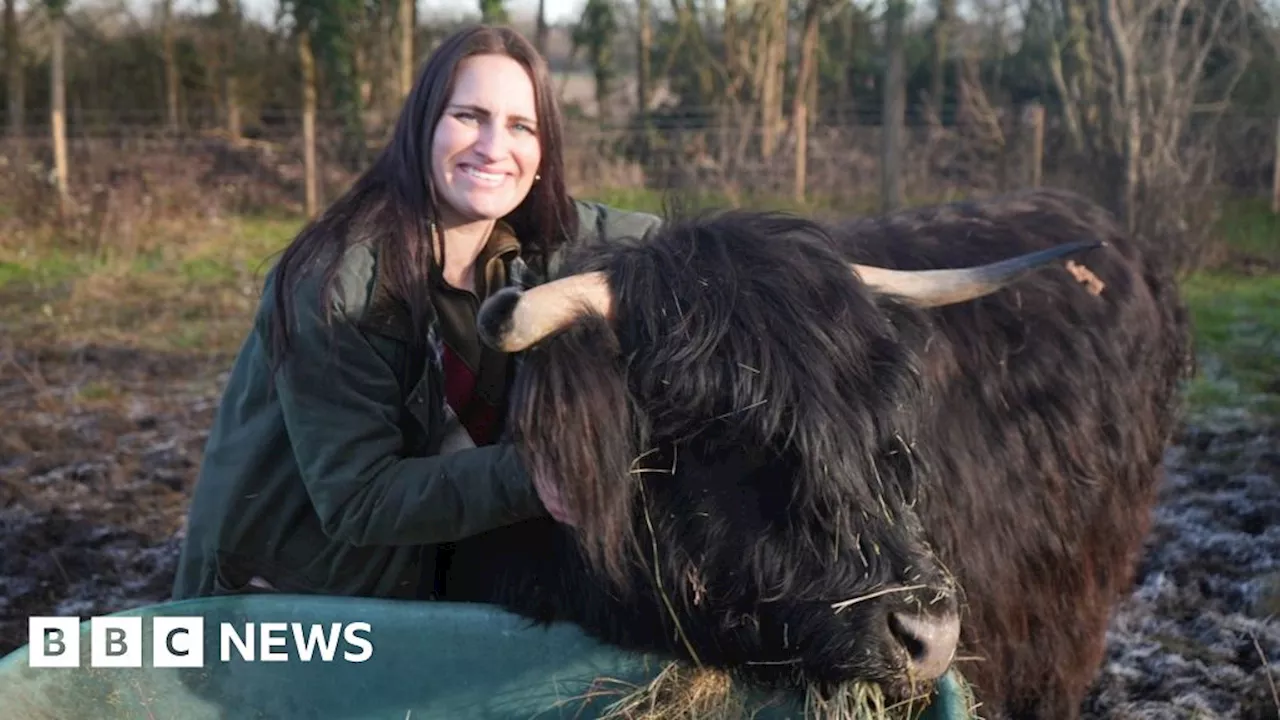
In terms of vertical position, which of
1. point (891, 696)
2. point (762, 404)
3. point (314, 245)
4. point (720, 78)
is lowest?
point (891, 696)

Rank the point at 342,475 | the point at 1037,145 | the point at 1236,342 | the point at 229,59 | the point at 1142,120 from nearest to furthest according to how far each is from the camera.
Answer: the point at 342,475 → the point at 1236,342 → the point at 1142,120 → the point at 1037,145 → the point at 229,59

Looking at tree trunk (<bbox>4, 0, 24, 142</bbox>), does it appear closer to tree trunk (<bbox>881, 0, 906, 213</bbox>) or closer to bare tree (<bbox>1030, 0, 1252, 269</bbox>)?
tree trunk (<bbox>881, 0, 906, 213</bbox>)

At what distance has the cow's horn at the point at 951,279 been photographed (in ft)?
9.25

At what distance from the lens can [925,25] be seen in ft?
70.8

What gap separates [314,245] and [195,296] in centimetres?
828

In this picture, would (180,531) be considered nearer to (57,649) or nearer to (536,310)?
(57,649)

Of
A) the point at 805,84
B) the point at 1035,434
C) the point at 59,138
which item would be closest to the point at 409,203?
the point at 1035,434

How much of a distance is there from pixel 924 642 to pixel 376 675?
1.05 m

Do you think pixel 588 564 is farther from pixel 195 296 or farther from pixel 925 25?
pixel 925 25

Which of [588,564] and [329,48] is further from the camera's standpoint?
[329,48]

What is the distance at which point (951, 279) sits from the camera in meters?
2.91

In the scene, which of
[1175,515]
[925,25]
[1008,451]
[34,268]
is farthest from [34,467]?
[925,25]

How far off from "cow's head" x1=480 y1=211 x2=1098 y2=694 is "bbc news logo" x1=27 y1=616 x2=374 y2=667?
0.48m

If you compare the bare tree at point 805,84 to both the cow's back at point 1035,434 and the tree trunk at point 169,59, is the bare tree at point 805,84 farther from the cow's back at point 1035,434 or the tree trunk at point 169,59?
the cow's back at point 1035,434
